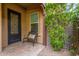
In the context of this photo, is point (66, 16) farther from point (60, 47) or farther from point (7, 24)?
point (7, 24)

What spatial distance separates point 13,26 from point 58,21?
1262 mm

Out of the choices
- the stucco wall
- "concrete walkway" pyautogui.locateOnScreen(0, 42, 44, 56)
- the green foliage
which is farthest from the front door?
the green foliage

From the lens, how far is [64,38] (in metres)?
3.85

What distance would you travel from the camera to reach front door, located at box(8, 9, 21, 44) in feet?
13.5

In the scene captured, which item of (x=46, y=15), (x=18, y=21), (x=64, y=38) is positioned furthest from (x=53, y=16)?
(x=18, y=21)

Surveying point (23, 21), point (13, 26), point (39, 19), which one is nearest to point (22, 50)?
point (13, 26)

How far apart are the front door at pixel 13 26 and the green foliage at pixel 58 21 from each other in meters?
0.82

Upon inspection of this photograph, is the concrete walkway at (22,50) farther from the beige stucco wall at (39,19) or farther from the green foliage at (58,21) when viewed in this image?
the green foliage at (58,21)

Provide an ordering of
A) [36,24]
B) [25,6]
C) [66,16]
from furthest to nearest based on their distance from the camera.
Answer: [36,24] → [25,6] → [66,16]

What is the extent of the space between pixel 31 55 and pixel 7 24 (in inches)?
42.9

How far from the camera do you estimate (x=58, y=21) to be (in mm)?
3881

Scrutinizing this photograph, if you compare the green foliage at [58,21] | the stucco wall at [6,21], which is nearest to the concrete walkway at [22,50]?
the stucco wall at [6,21]

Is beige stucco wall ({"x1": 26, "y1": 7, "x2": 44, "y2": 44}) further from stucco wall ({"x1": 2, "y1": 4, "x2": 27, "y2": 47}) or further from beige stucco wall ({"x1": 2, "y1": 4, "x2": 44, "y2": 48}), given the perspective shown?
stucco wall ({"x1": 2, "y1": 4, "x2": 27, "y2": 47})

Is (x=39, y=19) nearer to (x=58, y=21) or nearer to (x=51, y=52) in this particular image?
(x=58, y=21)
